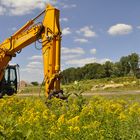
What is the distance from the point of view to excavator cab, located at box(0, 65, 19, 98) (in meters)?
23.6

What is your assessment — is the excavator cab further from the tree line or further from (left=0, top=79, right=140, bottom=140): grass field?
the tree line

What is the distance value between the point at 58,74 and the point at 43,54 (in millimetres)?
1654

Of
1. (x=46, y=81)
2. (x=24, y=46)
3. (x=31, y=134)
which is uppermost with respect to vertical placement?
(x=24, y=46)

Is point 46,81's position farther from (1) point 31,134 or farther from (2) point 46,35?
(1) point 31,134

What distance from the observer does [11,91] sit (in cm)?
2373

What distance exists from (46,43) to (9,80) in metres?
7.78

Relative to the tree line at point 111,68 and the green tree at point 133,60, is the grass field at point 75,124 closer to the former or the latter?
the tree line at point 111,68

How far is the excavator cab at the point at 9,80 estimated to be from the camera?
23625 millimetres

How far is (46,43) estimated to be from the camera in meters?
17.5

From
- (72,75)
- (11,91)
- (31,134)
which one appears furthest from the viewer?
(72,75)

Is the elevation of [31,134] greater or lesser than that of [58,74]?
lesser

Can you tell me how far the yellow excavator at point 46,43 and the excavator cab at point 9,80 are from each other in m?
3.27

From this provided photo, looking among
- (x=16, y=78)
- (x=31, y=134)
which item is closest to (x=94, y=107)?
(x=31, y=134)

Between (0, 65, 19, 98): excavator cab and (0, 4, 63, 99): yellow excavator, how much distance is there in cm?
327
